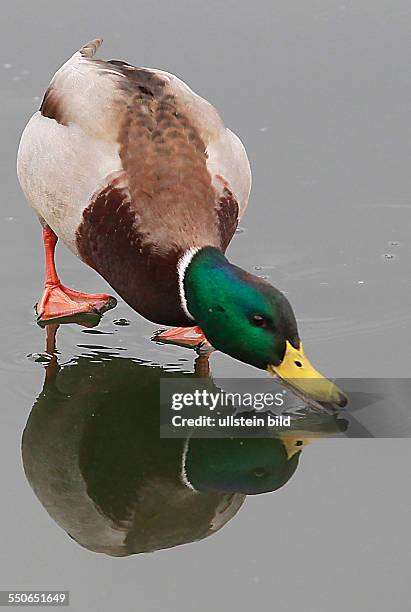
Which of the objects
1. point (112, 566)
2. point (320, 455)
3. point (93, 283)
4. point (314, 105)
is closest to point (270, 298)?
point (320, 455)

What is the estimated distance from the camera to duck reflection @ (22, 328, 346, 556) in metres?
3.57

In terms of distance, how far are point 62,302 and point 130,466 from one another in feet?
3.72

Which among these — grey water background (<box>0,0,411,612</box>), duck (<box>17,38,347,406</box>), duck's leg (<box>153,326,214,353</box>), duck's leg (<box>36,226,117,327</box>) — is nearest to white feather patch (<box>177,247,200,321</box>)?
duck (<box>17,38,347,406</box>)

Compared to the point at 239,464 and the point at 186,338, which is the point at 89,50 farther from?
the point at 239,464

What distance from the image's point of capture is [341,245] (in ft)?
17.1

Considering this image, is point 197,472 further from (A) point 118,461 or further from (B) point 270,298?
(B) point 270,298

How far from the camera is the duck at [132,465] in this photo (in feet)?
11.7

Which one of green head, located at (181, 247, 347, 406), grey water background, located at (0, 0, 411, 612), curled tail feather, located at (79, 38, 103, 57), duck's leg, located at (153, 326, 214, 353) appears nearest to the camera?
grey water background, located at (0, 0, 411, 612)

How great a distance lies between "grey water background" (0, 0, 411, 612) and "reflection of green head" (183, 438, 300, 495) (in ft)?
0.22

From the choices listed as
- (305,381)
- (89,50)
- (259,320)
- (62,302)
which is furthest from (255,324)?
(89,50)

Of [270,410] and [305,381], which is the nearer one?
[305,381]

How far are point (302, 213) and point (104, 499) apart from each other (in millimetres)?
2112

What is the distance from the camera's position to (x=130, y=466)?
12.6ft

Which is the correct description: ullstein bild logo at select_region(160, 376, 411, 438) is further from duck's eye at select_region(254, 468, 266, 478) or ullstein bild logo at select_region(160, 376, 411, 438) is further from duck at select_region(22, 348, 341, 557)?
duck's eye at select_region(254, 468, 266, 478)
